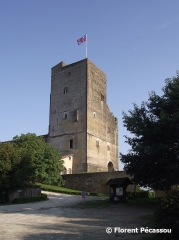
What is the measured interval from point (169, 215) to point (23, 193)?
21.3 metres

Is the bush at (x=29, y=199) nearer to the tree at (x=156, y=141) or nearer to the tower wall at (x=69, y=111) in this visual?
the tree at (x=156, y=141)

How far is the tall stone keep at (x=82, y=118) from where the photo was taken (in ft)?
153

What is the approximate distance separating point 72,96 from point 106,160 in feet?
45.1

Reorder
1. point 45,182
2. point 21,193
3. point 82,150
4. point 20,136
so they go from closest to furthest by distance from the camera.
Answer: point 21,193
point 45,182
point 20,136
point 82,150

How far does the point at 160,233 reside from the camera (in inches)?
337

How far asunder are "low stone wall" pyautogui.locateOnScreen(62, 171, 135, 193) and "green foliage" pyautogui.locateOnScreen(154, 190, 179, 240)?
2668cm

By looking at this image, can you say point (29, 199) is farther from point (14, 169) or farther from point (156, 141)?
point (156, 141)

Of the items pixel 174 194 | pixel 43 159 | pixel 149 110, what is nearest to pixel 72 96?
pixel 43 159

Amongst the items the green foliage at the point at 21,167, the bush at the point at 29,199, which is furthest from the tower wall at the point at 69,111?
the bush at the point at 29,199

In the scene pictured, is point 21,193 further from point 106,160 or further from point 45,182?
point 106,160

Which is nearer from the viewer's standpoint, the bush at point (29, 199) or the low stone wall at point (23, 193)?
the bush at point (29, 199)

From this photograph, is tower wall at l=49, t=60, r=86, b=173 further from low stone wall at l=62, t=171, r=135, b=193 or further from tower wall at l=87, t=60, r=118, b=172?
low stone wall at l=62, t=171, r=135, b=193

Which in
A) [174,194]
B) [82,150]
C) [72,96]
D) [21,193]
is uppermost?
[72,96]

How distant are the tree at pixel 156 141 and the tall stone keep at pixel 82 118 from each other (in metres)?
24.9
